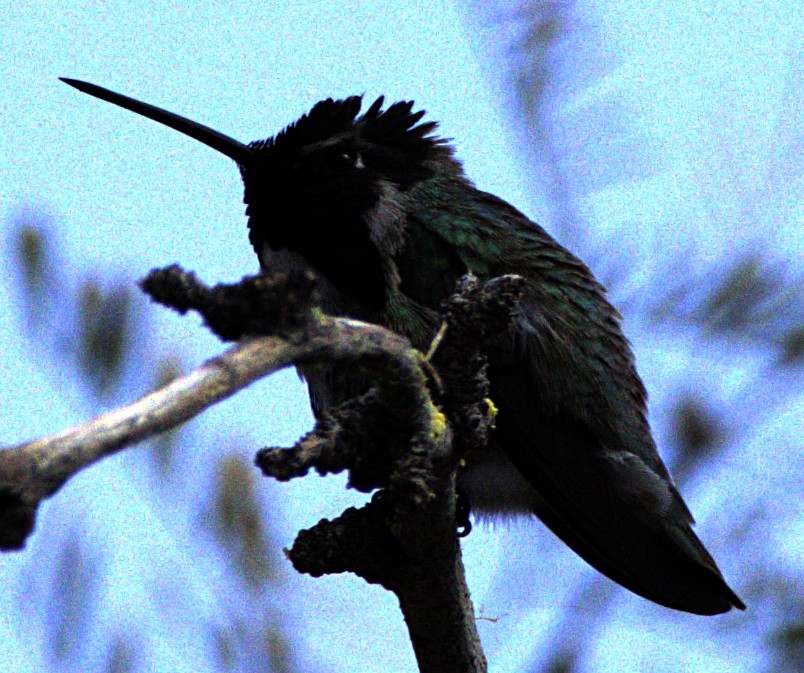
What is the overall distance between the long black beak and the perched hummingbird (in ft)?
0.08

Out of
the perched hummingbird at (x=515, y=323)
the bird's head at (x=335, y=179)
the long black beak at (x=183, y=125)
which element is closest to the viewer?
the perched hummingbird at (x=515, y=323)

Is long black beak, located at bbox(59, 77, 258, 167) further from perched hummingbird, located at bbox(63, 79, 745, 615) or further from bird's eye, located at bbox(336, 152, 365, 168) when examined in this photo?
bird's eye, located at bbox(336, 152, 365, 168)

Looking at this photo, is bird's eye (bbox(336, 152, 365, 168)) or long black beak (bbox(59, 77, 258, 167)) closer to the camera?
bird's eye (bbox(336, 152, 365, 168))

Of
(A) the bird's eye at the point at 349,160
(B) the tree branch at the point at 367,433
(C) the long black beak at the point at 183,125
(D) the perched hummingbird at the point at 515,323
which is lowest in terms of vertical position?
(B) the tree branch at the point at 367,433

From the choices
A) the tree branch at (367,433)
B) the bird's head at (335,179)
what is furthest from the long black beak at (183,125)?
the tree branch at (367,433)

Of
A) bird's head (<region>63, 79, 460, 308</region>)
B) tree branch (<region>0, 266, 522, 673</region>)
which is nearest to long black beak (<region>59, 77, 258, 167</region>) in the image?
bird's head (<region>63, 79, 460, 308</region>)

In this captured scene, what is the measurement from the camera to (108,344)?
12.6 feet

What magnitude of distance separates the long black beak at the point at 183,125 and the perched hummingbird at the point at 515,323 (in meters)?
0.02

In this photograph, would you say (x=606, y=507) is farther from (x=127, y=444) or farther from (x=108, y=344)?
(x=127, y=444)

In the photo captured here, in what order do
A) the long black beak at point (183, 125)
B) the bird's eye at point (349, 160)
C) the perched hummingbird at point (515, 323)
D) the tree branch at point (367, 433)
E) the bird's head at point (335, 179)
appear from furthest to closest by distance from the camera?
the long black beak at point (183, 125), the bird's eye at point (349, 160), the bird's head at point (335, 179), the perched hummingbird at point (515, 323), the tree branch at point (367, 433)

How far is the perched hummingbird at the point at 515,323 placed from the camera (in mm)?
4746

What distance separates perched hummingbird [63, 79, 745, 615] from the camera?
187 inches

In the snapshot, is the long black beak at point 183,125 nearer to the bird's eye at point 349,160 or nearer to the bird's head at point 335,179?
the bird's head at point 335,179

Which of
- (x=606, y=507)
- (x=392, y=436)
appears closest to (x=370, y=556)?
(x=392, y=436)
